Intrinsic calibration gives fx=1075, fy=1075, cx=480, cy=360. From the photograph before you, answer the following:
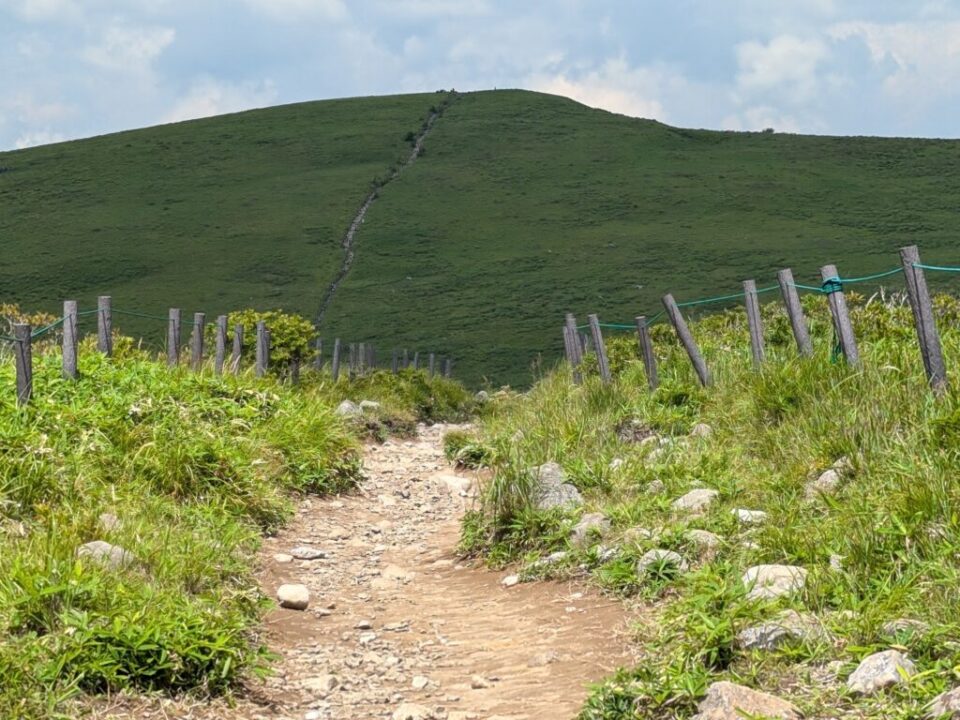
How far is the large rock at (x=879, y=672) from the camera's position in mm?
4414

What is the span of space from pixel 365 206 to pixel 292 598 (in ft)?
291

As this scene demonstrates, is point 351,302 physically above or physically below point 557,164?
below

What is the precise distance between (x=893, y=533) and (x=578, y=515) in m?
2.74

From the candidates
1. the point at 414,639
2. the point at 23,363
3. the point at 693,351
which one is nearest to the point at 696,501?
the point at 414,639

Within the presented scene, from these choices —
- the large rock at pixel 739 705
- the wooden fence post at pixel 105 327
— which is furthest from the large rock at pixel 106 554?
the wooden fence post at pixel 105 327

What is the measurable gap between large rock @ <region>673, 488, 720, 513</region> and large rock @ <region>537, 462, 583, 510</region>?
2.97 ft

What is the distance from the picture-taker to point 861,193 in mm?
91750

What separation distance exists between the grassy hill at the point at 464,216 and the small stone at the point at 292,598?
4416 centimetres

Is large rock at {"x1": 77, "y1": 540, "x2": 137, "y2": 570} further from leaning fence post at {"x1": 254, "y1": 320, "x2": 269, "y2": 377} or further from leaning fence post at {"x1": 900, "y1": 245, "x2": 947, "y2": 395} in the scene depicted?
leaning fence post at {"x1": 254, "y1": 320, "x2": 269, "y2": 377}

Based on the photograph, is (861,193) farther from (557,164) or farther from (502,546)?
(502,546)

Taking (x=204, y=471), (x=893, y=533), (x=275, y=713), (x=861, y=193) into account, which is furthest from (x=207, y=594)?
(x=861, y=193)

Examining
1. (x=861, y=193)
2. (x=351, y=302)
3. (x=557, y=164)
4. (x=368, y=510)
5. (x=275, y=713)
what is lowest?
(x=275, y=713)

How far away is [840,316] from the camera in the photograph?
377 inches

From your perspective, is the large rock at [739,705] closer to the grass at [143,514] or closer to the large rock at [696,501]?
the grass at [143,514]
